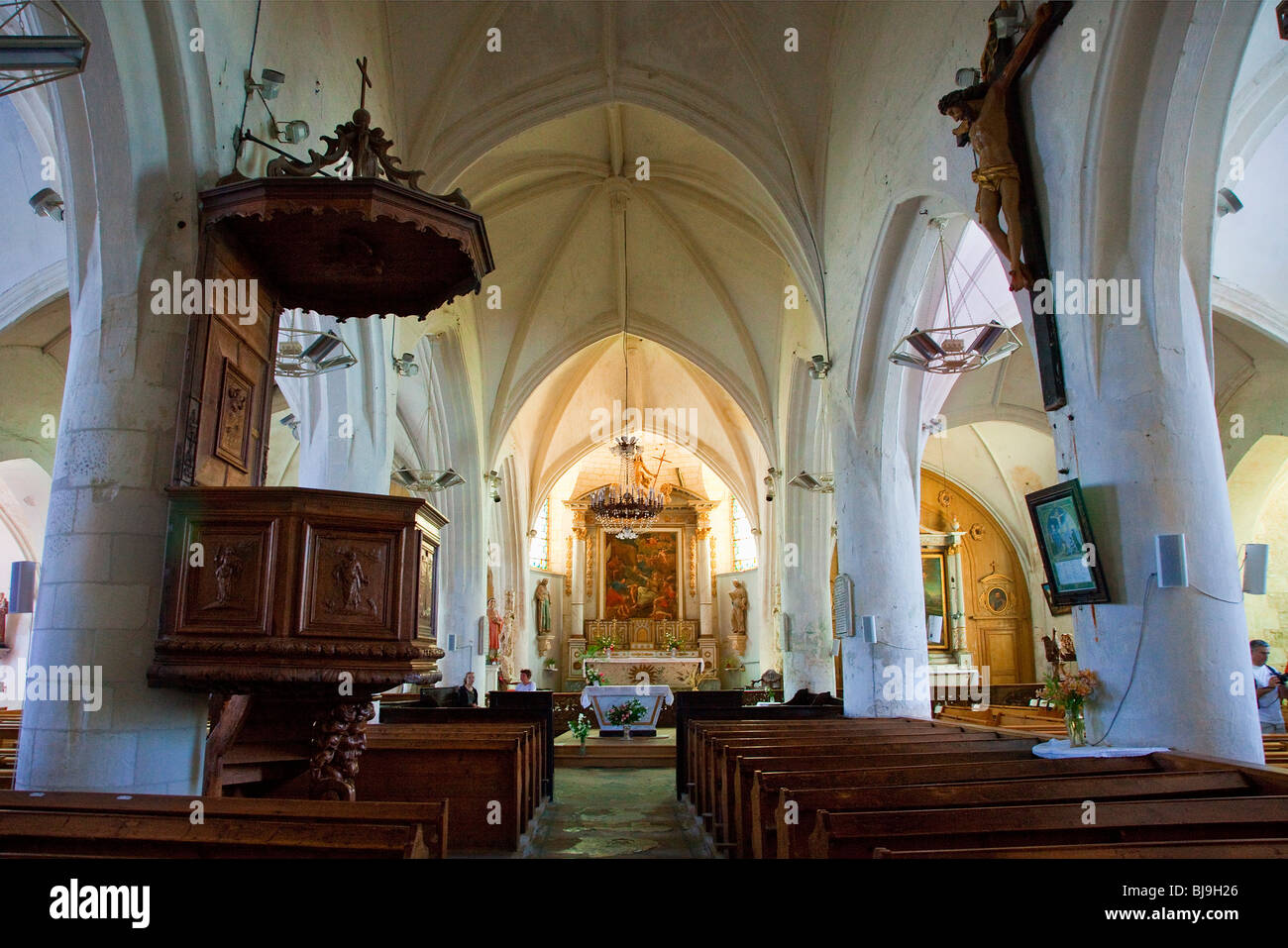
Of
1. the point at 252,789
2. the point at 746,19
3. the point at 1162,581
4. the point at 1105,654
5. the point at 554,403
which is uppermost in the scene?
the point at 746,19

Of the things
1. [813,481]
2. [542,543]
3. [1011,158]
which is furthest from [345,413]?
[542,543]

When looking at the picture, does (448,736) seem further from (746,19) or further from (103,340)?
(746,19)

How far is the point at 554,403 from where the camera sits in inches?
833

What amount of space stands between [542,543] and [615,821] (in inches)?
686

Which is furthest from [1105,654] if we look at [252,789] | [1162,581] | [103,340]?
[103,340]

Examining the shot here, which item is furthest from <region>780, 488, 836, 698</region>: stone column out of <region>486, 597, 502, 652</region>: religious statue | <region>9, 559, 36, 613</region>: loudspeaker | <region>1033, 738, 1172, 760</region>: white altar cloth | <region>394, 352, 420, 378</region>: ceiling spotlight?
<region>9, 559, 36, 613</region>: loudspeaker

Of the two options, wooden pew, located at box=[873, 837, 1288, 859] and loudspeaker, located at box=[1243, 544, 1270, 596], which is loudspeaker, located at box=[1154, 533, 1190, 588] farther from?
wooden pew, located at box=[873, 837, 1288, 859]

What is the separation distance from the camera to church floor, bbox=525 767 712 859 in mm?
6457

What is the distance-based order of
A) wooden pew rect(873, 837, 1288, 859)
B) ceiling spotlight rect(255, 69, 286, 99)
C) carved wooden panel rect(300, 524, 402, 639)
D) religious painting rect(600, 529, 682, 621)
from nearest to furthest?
→ wooden pew rect(873, 837, 1288, 859) < carved wooden panel rect(300, 524, 402, 639) < ceiling spotlight rect(255, 69, 286, 99) < religious painting rect(600, 529, 682, 621)

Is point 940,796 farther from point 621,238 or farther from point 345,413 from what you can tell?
point 621,238

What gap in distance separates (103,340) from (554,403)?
16710 mm

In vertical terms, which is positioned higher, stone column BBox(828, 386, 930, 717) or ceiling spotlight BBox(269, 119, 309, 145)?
ceiling spotlight BBox(269, 119, 309, 145)

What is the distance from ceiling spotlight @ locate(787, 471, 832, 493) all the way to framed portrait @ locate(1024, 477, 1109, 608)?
7.53 m

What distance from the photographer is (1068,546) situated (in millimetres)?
5352
